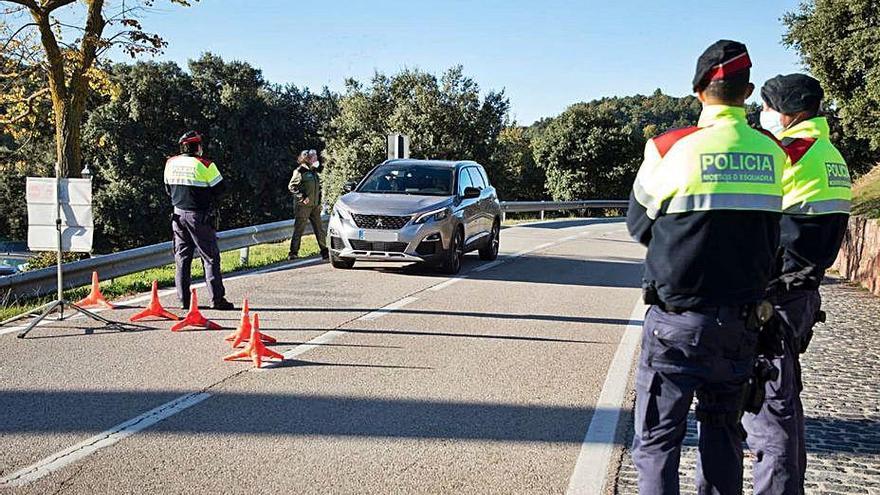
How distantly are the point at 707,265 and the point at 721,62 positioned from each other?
0.83 meters

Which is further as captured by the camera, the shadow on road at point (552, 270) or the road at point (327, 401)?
the shadow on road at point (552, 270)

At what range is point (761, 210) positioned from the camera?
3.39 m

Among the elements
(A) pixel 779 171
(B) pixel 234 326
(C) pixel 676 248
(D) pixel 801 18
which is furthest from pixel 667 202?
(D) pixel 801 18

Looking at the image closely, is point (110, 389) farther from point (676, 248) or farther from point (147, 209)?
point (147, 209)

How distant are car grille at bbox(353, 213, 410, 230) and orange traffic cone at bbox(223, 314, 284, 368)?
553 cm

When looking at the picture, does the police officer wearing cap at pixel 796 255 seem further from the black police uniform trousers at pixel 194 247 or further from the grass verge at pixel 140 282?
the grass verge at pixel 140 282

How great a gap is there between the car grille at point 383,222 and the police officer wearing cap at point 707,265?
911 cm

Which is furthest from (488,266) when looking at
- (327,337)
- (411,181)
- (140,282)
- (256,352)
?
(256,352)

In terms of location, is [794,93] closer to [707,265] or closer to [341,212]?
[707,265]

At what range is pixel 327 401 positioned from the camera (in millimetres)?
5918

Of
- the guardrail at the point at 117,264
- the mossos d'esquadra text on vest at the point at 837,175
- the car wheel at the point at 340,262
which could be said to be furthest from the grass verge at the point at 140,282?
the mossos d'esquadra text on vest at the point at 837,175

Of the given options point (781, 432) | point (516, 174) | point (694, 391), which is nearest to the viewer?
point (694, 391)

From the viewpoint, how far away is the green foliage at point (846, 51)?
20.7 m

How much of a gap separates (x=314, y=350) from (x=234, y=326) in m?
1.42
